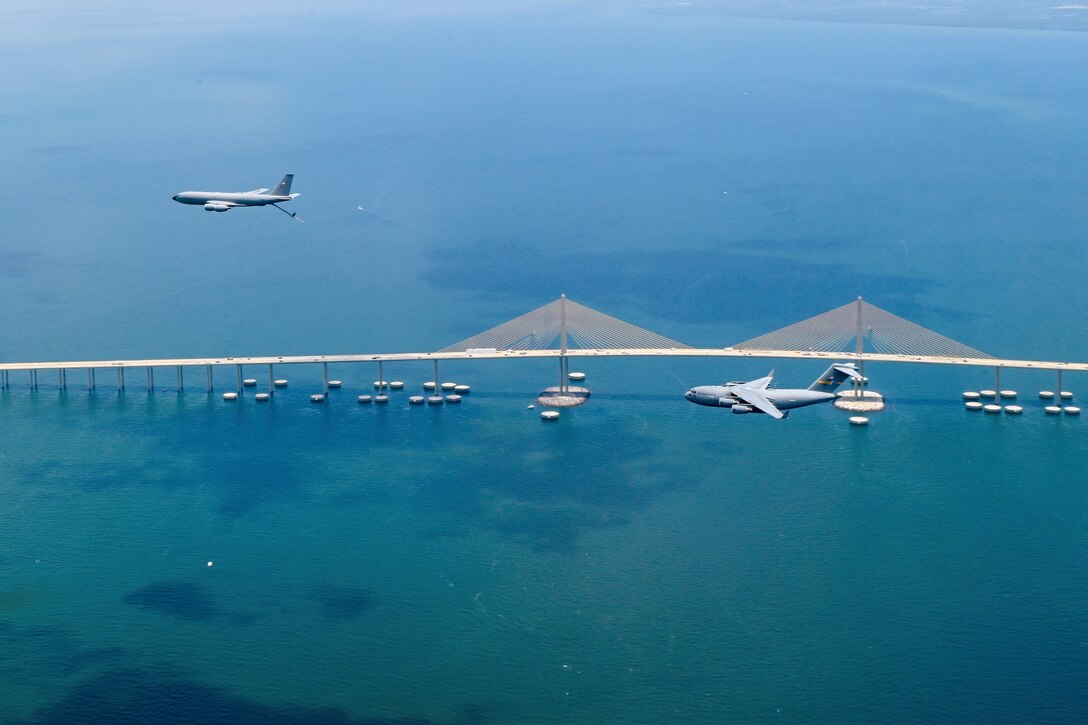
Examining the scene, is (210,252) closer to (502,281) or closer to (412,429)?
(502,281)

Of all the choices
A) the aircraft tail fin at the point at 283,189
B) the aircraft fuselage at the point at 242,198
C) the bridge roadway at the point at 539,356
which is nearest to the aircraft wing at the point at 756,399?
the bridge roadway at the point at 539,356

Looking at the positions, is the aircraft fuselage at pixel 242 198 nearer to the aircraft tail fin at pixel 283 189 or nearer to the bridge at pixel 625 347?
the aircraft tail fin at pixel 283 189

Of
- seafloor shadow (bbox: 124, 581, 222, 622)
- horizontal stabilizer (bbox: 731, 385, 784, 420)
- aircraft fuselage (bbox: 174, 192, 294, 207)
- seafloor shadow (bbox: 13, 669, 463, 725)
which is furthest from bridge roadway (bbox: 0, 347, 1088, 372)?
seafloor shadow (bbox: 13, 669, 463, 725)

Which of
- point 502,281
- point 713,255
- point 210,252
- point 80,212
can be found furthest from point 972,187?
point 80,212

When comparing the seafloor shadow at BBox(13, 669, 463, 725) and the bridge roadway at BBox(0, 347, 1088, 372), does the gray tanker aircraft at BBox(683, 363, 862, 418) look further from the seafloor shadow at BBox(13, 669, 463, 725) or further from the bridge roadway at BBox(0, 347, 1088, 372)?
the seafloor shadow at BBox(13, 669, 463, 725)

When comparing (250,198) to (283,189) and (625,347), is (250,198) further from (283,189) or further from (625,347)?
(625,347)
